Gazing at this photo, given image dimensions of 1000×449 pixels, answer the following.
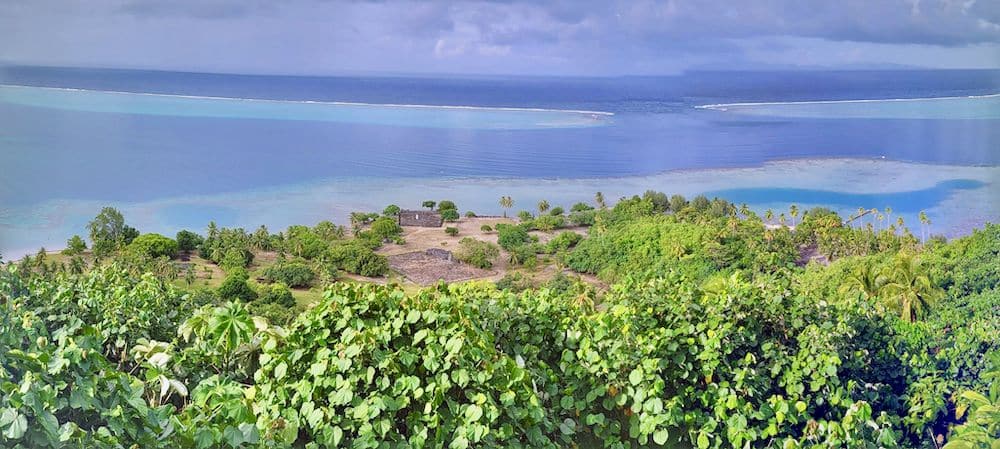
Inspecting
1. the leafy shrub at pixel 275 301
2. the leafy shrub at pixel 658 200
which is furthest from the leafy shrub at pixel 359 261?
the leafy shrub at pixel 658 200

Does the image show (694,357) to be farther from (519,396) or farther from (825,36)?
(825,36)

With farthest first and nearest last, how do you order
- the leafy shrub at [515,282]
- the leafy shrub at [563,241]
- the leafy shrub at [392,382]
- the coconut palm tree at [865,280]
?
the leafy shrub at [563,241]
the leafy shrub at [515,282]
the coconut palm tree at [865,280]
the leafy shrub at [392,382]

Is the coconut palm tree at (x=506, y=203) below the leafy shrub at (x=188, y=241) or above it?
above

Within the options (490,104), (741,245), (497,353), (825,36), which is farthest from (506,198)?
(497,353)

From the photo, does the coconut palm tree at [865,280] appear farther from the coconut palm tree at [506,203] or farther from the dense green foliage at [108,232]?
the dense green foliage at [108,232]

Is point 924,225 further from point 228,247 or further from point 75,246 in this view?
point 75,246

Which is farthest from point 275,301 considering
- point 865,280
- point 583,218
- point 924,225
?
point 924,225

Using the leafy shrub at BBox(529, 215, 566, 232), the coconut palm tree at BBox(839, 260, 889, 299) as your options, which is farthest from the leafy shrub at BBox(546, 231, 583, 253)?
the coconut palm tree at BBox(839, 260, 889, 299)
